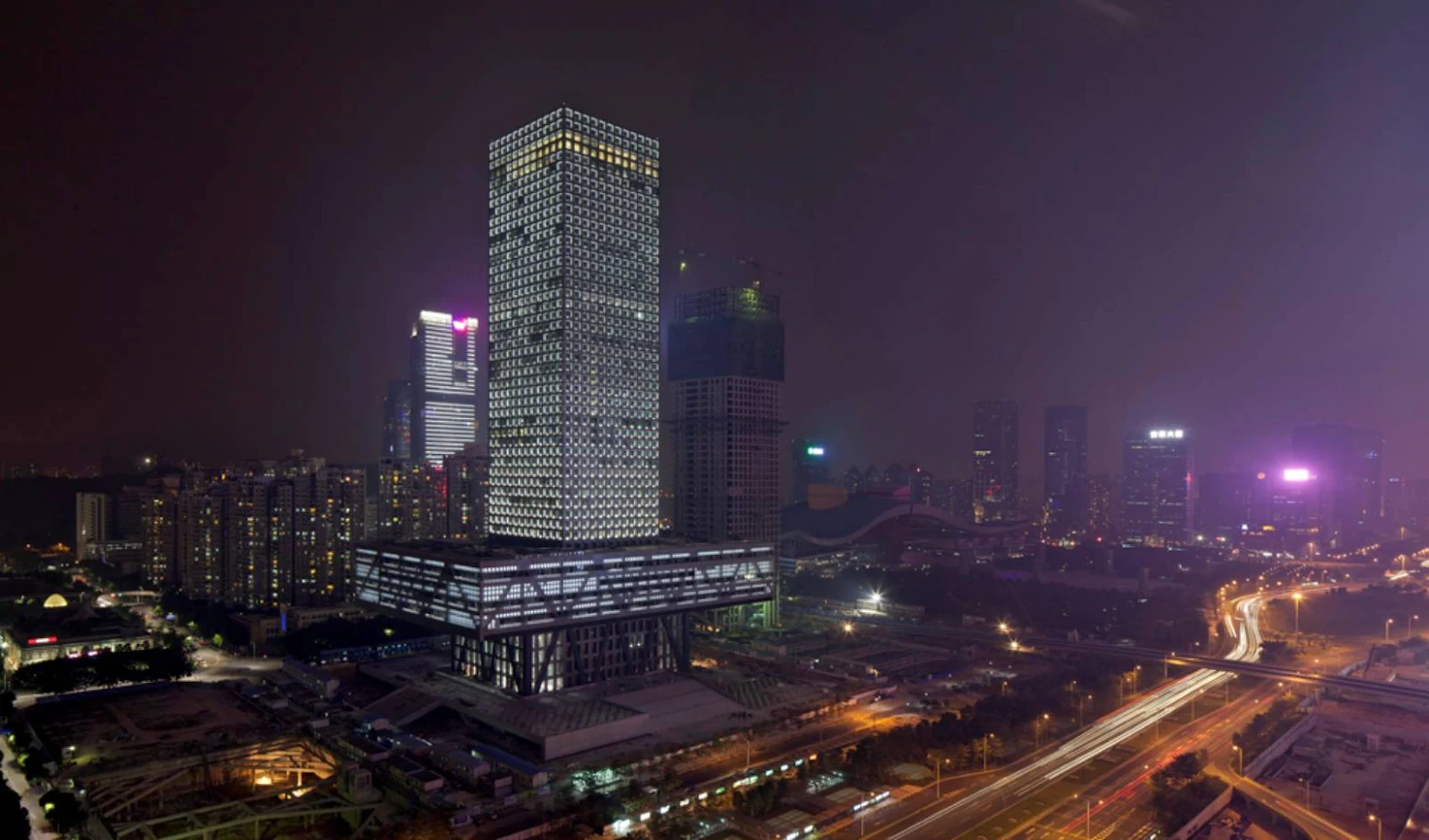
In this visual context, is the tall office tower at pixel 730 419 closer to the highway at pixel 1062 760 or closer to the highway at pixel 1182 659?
the highway at pixel 1182 659

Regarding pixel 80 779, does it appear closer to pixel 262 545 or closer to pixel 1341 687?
pixel 262 545

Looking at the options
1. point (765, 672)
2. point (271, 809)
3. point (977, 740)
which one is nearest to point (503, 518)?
point (765, 672)

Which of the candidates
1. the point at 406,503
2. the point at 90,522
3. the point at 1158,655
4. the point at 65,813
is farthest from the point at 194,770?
the point at 90,522

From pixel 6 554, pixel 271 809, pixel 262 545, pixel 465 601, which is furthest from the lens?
pixel 6 554

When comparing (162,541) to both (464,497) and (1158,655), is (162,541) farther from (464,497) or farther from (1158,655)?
(1158,655)

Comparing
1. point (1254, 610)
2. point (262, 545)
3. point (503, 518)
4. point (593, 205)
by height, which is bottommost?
point (1254, 610)
